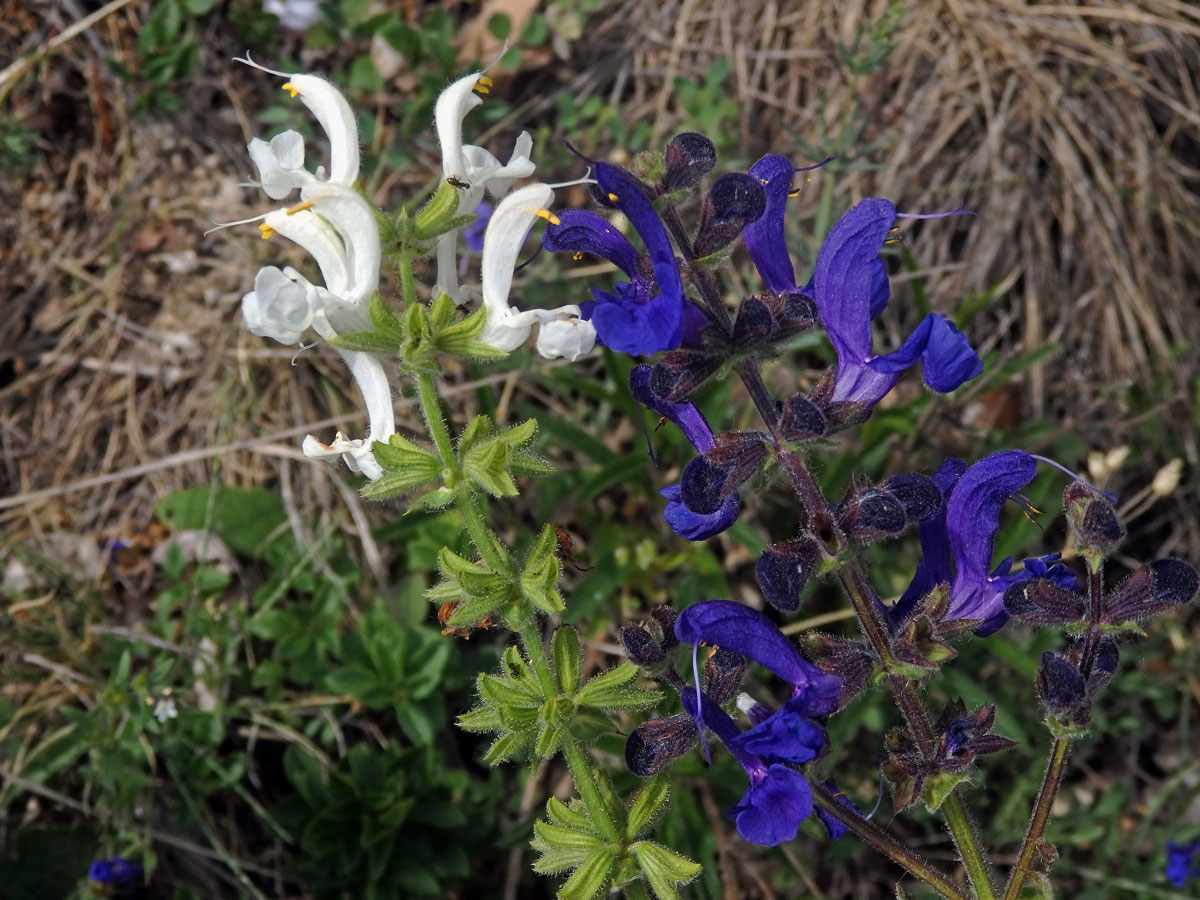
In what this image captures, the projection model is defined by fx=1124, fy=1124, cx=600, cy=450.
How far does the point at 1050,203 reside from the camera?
487cm

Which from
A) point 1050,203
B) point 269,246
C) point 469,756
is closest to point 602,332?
point 469,756

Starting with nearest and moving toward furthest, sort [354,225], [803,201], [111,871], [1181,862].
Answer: [354,225] → [111,871] → [1181,862] → [803,201]

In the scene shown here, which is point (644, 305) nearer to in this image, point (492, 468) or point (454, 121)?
point (492, 468)

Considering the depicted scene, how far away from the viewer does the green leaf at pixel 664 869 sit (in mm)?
2111

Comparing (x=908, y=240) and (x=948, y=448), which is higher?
(x=908, y=240)

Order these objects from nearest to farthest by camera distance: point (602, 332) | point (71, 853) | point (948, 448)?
1. point (602, 332)
2. point (71, 853)
3. point (948, 448)

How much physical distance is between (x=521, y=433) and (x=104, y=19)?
401cm

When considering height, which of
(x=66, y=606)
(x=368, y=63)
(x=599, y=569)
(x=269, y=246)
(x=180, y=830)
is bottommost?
(x=180, y=830)

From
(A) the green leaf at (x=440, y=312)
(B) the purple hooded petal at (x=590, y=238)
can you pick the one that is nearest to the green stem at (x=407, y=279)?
(A) the green leaf at (x=440, y=312)

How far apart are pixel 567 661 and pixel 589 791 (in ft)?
0.84

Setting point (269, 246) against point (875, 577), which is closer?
point (875, 577)

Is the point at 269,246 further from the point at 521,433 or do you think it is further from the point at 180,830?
the point at 521,433

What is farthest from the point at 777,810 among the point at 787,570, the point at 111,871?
the point at 111,871

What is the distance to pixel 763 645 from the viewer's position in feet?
6.66
